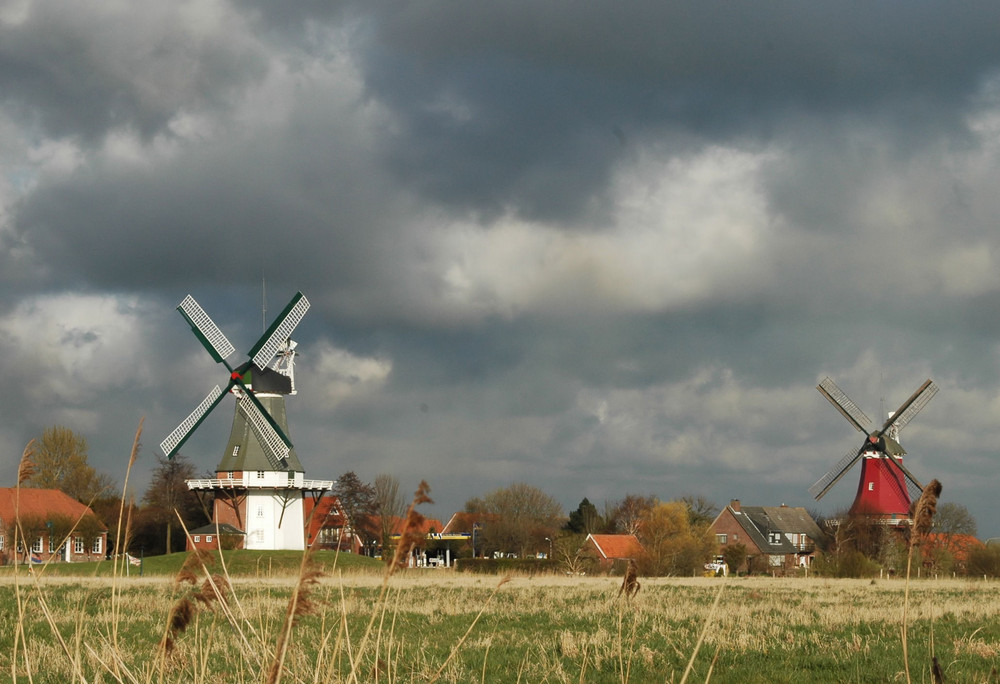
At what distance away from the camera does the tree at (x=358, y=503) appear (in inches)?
2477

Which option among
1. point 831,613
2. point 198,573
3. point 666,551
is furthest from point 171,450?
point 198,573

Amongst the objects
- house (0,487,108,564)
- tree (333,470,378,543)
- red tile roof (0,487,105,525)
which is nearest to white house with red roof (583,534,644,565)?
tree (333,470,378,543)

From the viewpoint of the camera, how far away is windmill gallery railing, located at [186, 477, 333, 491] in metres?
55.1

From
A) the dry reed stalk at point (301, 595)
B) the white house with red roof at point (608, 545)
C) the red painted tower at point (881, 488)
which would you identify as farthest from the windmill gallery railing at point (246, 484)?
the dry reed stalk at point (301, 595)

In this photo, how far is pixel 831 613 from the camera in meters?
14.7

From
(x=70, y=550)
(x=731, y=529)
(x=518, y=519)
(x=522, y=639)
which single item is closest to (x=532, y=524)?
(x=518, y=519)

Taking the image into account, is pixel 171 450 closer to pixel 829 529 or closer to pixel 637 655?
pixel 829 529

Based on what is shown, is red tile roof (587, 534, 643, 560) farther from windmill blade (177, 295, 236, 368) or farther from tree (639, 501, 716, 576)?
windmill blade (177, 295, 236, 368)

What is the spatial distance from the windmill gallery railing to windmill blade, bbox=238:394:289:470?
1130mm

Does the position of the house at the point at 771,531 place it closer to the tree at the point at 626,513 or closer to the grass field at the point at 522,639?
the tree at the point at 626,513

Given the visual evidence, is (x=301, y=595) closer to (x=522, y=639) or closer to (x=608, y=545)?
(x=522, y=639)

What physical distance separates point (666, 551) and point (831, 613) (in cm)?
3027

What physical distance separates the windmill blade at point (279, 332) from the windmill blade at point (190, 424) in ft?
10.1

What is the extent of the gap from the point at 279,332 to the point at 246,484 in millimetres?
9713
